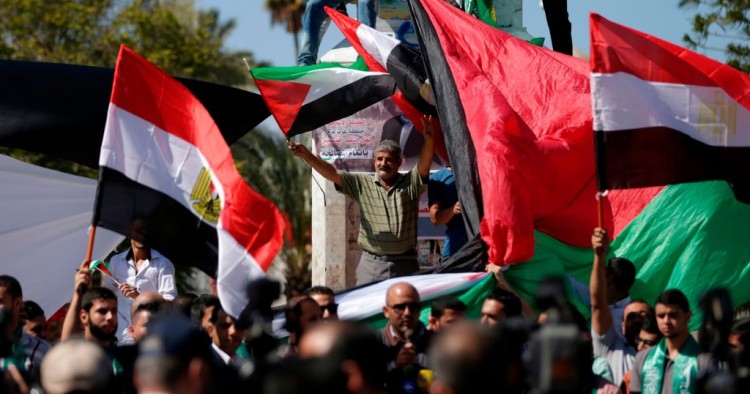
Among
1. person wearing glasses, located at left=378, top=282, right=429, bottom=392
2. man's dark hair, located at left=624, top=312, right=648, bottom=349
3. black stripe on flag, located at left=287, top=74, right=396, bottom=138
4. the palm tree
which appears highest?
the palm tree

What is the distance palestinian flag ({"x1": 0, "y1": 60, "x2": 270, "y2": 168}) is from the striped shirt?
1598 mm

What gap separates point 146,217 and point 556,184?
290cm

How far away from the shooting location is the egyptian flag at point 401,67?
33.5 ft

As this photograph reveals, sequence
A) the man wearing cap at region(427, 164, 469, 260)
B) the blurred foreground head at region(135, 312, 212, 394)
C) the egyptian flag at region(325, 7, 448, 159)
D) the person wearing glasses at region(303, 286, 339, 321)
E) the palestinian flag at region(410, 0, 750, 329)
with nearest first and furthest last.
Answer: the blurred foreground head at region(135, 312, 212, 394) < the person wearing glasses at region(303, 286, 339, 321) < the palestinian flag at region(410, 0, 750, 329) < the man wearing cap at region(427, 164, 469, 260) < the egyptian flag at region(325, 7, 448, 159)

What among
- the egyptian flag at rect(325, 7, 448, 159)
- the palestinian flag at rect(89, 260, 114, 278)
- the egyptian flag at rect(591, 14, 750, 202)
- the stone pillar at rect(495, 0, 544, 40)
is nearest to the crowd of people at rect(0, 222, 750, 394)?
the palestinian flag at rect(89, 260, 114, 278)

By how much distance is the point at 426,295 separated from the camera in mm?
8695

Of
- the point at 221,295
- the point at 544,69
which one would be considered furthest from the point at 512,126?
the point at 221,295

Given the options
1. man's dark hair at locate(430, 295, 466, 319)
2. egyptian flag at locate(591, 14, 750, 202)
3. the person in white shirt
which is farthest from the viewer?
the person in white shirt

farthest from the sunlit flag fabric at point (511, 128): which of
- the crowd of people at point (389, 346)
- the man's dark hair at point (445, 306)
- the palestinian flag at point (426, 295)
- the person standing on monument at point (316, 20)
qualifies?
the person standing on monument at point (316, 20)

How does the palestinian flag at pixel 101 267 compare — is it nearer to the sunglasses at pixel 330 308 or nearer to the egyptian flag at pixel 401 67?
the sunglasses at pixel 330 308

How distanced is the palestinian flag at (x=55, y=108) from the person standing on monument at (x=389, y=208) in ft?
4.90

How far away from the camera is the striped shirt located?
9.86m

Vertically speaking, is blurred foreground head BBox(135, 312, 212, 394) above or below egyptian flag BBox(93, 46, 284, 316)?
below

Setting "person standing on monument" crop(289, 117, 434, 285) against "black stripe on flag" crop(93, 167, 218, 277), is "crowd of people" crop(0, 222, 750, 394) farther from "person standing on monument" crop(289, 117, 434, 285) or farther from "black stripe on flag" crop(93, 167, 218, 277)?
"person standing on monument" crop(289, 117, 434, 285)
